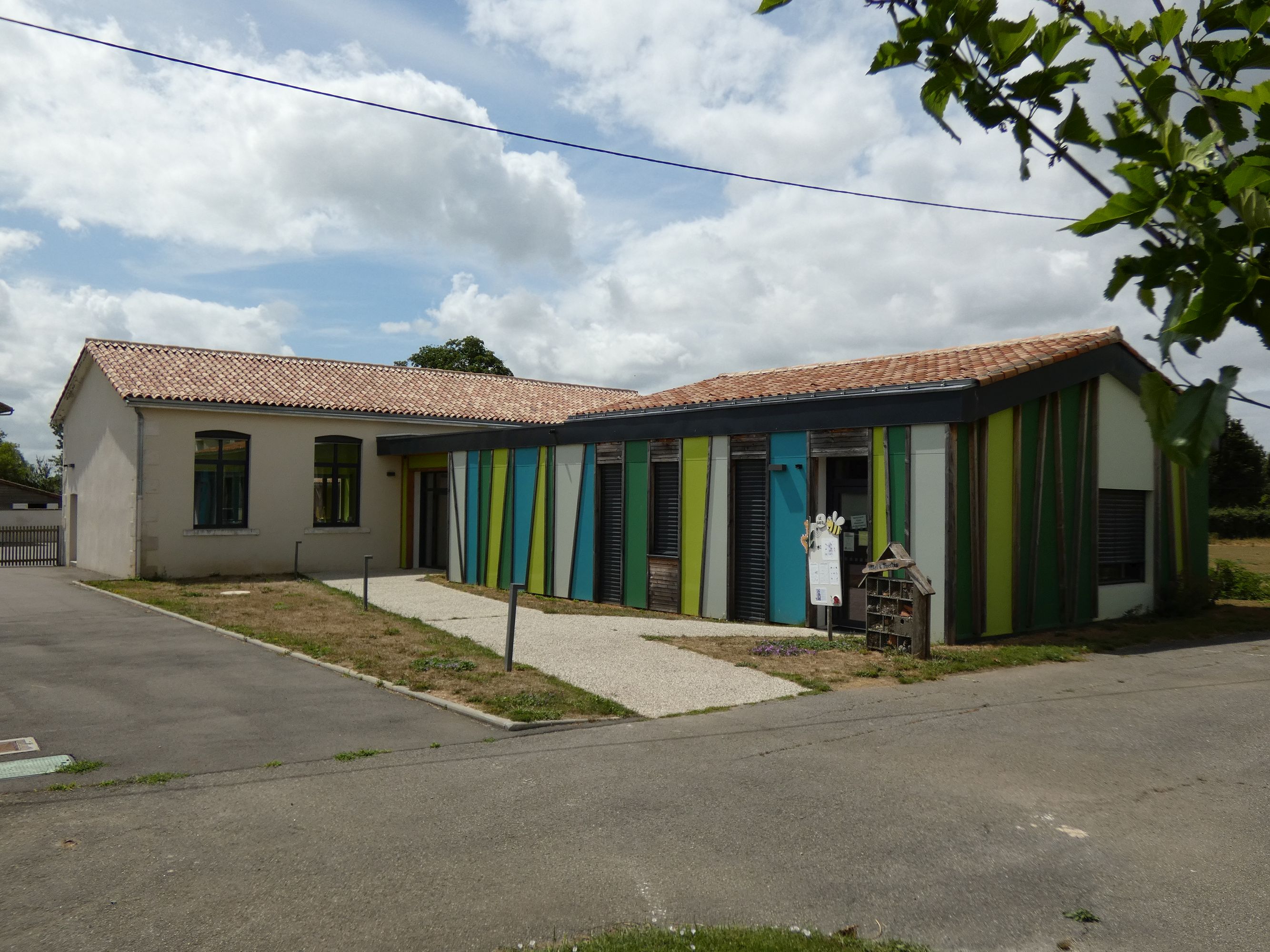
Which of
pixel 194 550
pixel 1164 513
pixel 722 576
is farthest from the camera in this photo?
pixel 194 550

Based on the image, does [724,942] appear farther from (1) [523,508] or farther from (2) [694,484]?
(1) [523,508]

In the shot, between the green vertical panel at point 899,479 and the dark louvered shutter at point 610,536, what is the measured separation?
17.7ft

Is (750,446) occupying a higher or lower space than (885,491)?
higher

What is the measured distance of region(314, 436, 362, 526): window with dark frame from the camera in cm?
2392

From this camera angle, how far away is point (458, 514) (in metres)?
20.9

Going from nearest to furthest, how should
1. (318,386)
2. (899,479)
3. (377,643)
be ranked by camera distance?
(377,643)
(899,479)
(318,386)

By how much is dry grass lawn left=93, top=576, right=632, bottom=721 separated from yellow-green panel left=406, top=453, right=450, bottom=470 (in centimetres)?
464

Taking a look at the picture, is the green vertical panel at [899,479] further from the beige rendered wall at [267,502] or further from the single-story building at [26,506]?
the single-story building at [26,506]

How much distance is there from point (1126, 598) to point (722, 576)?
6.58 meters

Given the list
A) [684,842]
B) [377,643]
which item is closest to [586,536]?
[377,643]

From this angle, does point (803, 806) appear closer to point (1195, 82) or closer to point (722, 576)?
point (1195, 82)

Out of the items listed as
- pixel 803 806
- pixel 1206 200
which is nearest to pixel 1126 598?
pixel 803 806

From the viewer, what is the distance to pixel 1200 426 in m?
1.13

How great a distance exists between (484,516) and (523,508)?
1.44 m
